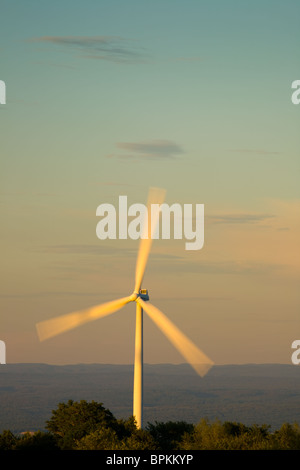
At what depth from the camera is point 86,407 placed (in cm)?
13462

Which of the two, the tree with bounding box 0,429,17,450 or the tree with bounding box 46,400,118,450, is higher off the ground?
the tree with bounding box 46,400,118,450

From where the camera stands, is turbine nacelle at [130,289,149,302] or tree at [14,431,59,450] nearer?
turbine nacelle at [130,289,149,302]

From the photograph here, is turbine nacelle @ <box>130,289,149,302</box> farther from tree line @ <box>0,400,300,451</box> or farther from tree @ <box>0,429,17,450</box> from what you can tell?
tree @ <box>0,429,17,450</box>

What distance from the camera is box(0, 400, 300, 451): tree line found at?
380 ft

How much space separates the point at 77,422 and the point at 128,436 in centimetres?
1125

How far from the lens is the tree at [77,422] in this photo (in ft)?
414

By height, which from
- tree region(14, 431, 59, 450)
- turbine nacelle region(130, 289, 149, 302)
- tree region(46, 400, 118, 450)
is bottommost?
tree region(14, 431, 59, 450)

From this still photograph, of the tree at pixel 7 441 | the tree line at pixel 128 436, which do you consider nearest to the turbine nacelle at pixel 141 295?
the tree line at pixel 128 436

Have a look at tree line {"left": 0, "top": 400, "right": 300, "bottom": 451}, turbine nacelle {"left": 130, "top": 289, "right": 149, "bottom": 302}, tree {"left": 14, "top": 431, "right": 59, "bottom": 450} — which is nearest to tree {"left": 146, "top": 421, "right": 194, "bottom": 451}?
tree line {"left": 0, "top": 400, "right": 300, "bottom": 451}

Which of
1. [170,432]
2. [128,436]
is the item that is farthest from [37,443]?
[170,432]

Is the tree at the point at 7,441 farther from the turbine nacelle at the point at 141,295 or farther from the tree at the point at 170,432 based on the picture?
the turbine nacelle at the point at 141,295
